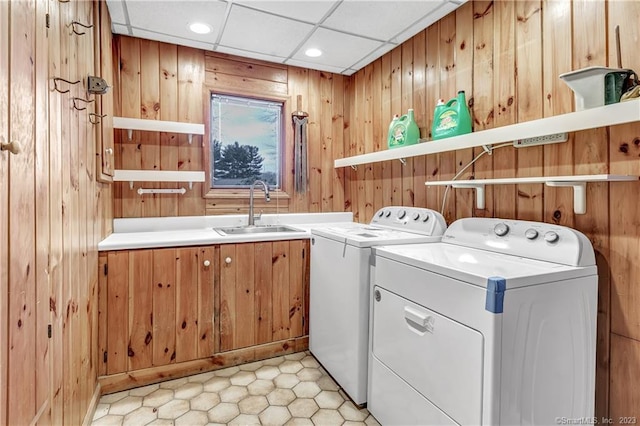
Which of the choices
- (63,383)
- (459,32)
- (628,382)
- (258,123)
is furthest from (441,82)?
(63,383)

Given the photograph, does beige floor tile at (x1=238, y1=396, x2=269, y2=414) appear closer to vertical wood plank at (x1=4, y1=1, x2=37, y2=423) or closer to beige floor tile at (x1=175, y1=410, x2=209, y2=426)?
beige floor tile at (x1=175, y1=410, x2=209, y2=426)

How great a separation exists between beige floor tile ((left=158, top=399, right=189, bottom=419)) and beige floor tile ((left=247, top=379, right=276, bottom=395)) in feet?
1.18

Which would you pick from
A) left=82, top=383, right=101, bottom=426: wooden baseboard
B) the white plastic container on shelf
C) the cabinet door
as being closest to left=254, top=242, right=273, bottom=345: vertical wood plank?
the cabinet door

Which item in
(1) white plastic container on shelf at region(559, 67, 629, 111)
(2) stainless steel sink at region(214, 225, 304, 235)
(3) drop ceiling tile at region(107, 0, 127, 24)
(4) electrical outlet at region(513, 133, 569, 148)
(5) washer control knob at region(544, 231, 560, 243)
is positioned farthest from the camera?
(2) stainless steel sink at region(214, 225, 304, 235)

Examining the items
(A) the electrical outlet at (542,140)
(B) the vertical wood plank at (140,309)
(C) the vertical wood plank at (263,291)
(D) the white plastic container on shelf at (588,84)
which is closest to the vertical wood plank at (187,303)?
(B) the vertical wood plank at (140,309)

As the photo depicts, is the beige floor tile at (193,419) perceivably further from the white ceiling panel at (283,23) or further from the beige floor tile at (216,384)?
the white ceiling panel at (283,23)

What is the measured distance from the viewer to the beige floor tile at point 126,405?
181cm

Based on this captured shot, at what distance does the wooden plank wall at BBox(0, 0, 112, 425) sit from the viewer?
2.65 ft

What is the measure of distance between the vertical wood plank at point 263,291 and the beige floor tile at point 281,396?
43cm

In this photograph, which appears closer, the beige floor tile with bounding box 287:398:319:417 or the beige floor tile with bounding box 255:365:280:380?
the beige floor tile with bounding box 287:398:319:417

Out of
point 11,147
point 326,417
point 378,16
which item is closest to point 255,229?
point 326,417

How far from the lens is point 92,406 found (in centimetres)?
175

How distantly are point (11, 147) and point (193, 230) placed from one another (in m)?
1.84

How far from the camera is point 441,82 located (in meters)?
2.23
